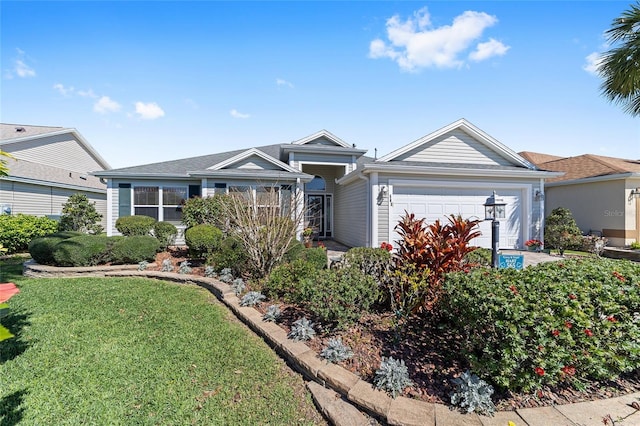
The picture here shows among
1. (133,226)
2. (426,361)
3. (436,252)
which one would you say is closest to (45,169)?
(133,226)

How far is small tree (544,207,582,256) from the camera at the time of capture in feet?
35.0

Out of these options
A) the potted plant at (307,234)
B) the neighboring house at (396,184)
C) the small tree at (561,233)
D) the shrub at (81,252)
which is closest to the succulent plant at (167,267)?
the shrub at (81,252)

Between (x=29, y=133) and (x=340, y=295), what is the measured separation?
944 inches

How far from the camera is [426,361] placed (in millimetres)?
2857

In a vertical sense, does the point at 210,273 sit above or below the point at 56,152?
below

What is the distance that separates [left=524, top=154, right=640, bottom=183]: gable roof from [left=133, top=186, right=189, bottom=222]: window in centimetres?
1748

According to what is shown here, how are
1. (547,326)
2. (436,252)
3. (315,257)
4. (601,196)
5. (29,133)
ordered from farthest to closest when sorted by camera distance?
(29,133)
(601,196)
(315,257)
(436,252)
(547,326)

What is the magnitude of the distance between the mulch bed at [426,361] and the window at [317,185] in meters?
12.0

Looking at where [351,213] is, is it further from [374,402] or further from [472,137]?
[374,402]

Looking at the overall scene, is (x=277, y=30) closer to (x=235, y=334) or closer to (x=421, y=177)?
(x=421, y=177)

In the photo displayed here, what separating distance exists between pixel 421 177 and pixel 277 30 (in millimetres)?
6640

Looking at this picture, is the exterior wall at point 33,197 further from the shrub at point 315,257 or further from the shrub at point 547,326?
the shrub at point 547,326

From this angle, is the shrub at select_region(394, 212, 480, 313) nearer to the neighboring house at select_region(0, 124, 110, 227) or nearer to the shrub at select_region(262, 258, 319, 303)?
the shrub at select_region(262, 258, 319, 303)

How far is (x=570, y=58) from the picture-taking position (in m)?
7.56
